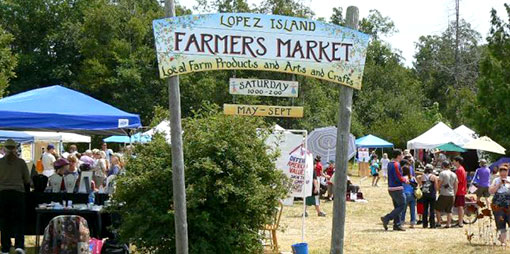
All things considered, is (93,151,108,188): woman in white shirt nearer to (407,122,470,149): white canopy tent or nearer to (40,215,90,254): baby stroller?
(40,215,90,254): baby stroller

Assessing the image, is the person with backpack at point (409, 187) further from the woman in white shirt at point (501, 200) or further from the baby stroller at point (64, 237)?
the baby stroller at point (64, 237)

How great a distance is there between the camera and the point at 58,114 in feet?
35.6

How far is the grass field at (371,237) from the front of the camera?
13.5 metres

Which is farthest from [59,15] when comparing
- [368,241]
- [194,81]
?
[368,241]

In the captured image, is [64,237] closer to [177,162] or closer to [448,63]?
[177,162]

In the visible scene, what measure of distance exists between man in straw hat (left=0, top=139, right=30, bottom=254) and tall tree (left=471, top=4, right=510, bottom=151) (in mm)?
18738

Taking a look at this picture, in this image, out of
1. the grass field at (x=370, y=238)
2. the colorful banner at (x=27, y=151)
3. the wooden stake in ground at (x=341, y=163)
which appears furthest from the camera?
the colorful banner at (x=27, y=151)

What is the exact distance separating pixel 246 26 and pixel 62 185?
5949 millimetres

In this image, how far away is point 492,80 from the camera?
87.3 feet

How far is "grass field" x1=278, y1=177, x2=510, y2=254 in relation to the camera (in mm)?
13492

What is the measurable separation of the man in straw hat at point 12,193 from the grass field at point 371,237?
3818 millimetres

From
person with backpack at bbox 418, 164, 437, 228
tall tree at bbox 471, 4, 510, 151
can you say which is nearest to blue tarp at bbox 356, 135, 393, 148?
tall tree at bbox 471, 4, 510, 151

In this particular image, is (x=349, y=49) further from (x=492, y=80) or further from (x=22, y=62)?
(x=22, y=62)

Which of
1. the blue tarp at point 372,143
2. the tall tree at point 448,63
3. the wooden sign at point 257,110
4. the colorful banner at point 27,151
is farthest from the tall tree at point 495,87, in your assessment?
the tall tree at point 448,63
